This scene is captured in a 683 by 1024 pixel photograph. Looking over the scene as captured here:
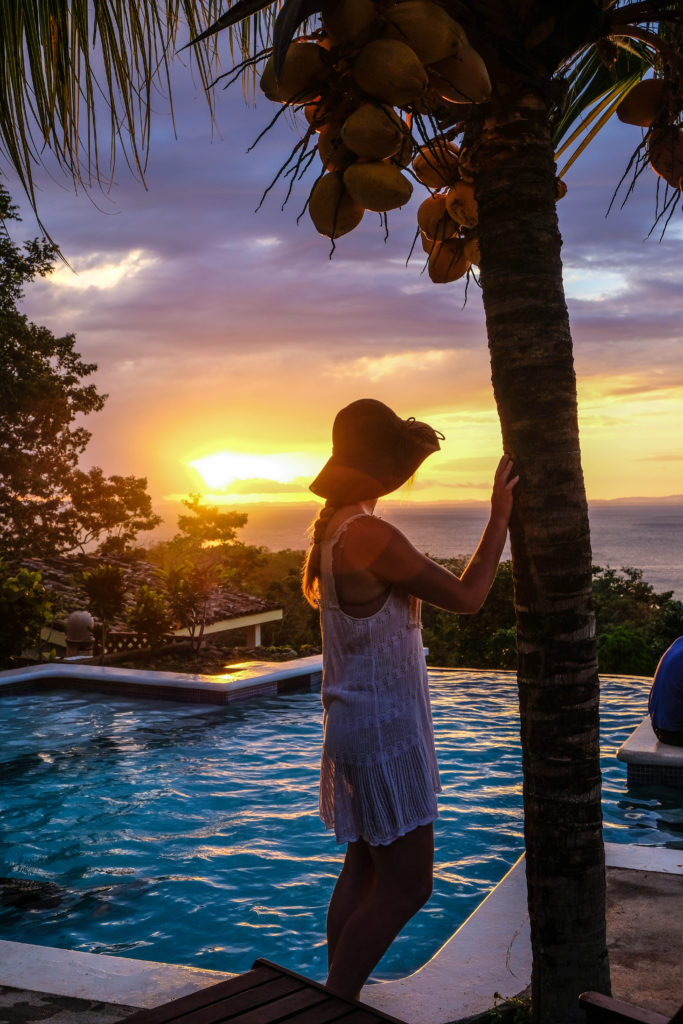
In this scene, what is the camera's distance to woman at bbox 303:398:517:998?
268 cm

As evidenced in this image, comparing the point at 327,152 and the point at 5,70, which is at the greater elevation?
the point at 5,70

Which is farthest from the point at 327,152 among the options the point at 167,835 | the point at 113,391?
the point at 113,391

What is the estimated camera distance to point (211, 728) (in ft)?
36.1

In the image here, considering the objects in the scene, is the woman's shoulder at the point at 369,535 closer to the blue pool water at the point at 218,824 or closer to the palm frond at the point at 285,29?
the palm frond at the point at 285,29

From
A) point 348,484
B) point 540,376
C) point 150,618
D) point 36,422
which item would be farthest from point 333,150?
point 36,422

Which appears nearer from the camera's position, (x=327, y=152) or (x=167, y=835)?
(x=327, y=152)

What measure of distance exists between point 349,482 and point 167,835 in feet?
17.6

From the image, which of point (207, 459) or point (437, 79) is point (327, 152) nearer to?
point (437, 79)

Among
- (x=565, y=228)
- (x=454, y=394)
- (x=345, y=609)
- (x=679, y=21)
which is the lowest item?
(x=345, y=609)

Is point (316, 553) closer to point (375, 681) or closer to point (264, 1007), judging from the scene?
point (375, 681)

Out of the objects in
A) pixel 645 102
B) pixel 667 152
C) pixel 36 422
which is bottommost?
pixel 667 152

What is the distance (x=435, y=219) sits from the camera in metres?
2.60

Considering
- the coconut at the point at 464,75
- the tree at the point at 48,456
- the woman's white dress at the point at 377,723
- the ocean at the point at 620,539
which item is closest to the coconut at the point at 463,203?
the coconut at the point at 464,75

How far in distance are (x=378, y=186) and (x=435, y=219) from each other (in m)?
0.75
